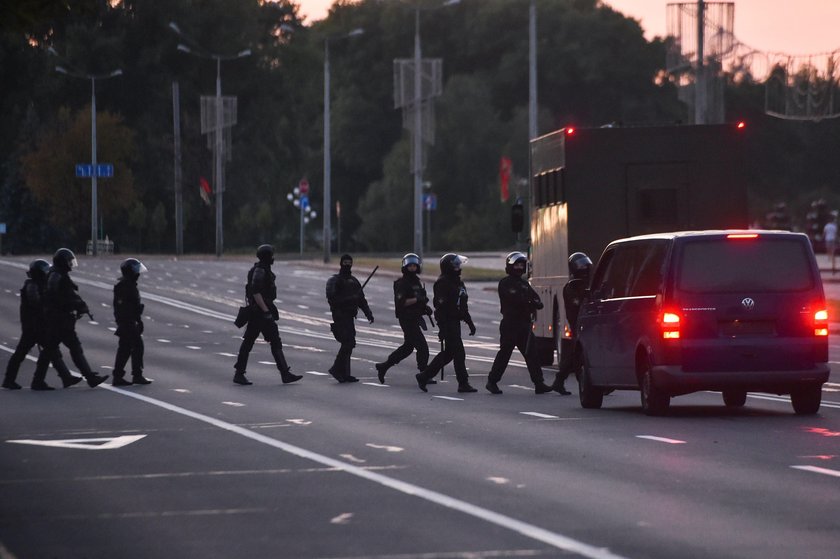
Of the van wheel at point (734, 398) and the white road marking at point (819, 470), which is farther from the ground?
the white road marking at point (819, 470)

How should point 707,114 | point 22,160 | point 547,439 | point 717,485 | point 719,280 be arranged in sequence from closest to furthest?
point 717,485, point 547,439, point 719,280, point 707,114, point 22,160

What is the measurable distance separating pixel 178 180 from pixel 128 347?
7506cm

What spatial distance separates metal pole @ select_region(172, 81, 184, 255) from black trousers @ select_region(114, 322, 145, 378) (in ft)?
240

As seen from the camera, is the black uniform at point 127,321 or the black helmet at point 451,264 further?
the black uniform at point 127,321

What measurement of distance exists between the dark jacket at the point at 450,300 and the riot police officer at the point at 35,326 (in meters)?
5.20

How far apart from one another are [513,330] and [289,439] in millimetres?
6504

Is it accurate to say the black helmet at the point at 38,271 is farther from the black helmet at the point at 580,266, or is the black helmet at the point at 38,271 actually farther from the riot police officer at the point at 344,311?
the black helmet at the point at 580,266

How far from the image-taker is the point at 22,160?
102m

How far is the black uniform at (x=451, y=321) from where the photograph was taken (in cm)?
2347

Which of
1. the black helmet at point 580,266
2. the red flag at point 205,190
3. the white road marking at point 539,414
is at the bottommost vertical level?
the white road marking at point 539,414

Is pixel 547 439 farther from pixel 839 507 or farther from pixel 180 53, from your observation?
pixel 180 53

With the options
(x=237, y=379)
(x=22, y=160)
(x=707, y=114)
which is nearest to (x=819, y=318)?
(x=237, y=379)

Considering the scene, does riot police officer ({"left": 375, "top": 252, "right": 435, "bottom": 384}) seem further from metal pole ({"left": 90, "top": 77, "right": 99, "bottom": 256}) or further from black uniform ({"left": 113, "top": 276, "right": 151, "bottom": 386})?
metal pole ({"left": 90, "top": 77, "right": 99, "bottom": 256})

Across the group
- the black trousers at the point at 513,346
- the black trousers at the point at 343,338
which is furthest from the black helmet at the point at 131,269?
the black trousers at the point at 513,346
